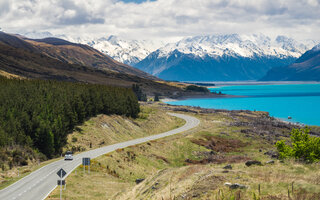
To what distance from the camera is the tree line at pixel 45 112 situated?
60562 mm

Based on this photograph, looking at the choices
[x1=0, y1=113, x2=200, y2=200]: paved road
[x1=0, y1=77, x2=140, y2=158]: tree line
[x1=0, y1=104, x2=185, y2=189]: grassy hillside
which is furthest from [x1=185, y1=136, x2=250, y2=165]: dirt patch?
[x1=0, y1=113, x2=200, y2=200]: paved road

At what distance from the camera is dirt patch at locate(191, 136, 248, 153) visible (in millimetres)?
78562

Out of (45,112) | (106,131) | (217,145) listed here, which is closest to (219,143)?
(217,145)

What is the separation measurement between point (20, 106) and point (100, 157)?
25.4 meters

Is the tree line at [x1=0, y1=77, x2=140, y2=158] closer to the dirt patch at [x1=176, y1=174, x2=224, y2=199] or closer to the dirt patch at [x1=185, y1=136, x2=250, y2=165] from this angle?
the dirt patch at [x1=185, y1=136, x2=250, y2=165]

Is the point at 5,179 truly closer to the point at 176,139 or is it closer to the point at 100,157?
the point at 100,157

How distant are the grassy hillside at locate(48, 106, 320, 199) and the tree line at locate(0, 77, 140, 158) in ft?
48.9

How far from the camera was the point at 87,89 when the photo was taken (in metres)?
103

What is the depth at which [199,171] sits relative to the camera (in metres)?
26.1

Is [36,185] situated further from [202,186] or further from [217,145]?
[217,145]

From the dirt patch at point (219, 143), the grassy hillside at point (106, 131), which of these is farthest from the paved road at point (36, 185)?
the dirt patch at point (219, 143)

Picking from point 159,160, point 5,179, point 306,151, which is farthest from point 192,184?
point 159,160

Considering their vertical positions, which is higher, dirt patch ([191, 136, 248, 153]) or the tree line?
the tree line

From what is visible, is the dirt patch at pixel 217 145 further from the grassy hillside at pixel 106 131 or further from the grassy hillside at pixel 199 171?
the grassy hillside at pixel 106 131
